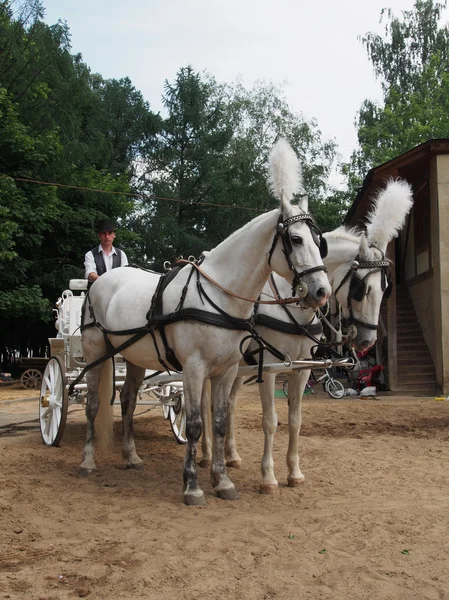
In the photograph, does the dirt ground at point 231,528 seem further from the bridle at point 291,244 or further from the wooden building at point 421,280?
the wooden building at point 421,280

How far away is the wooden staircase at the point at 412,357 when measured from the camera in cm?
1416

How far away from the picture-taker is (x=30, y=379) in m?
17.9

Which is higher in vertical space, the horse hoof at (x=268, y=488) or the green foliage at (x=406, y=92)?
the green foliage at (x=406, y=92)

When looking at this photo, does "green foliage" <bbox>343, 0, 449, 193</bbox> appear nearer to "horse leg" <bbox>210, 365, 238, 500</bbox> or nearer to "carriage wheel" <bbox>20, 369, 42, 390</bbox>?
"carriage wheel" <bbox>20, 369, 42, 390</bbox>

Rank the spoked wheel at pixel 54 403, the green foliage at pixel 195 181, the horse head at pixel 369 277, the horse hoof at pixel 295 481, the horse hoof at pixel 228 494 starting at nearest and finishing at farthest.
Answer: the horse hoof at pixel 228 494, the horse head at pixel 369 277, the horse hoof at pixel 295 481, the spoked wheel at pixel 54 403, the green foliage at pixel 195 181

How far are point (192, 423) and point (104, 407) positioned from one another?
1651mm

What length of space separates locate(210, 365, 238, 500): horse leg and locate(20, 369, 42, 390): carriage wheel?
13.9m

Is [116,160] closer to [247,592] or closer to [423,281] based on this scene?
[423,281]

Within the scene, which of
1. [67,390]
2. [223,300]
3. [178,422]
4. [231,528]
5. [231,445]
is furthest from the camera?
[178,422]

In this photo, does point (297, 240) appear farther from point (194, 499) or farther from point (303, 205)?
point (194, 499)

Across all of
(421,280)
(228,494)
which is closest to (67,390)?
(228,494)

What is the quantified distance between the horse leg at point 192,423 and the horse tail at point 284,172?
4.67 ft

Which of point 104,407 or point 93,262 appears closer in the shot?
Result: point 104,407

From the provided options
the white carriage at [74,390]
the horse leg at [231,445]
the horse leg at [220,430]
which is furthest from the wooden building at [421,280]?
the horse leg at [220,430]
